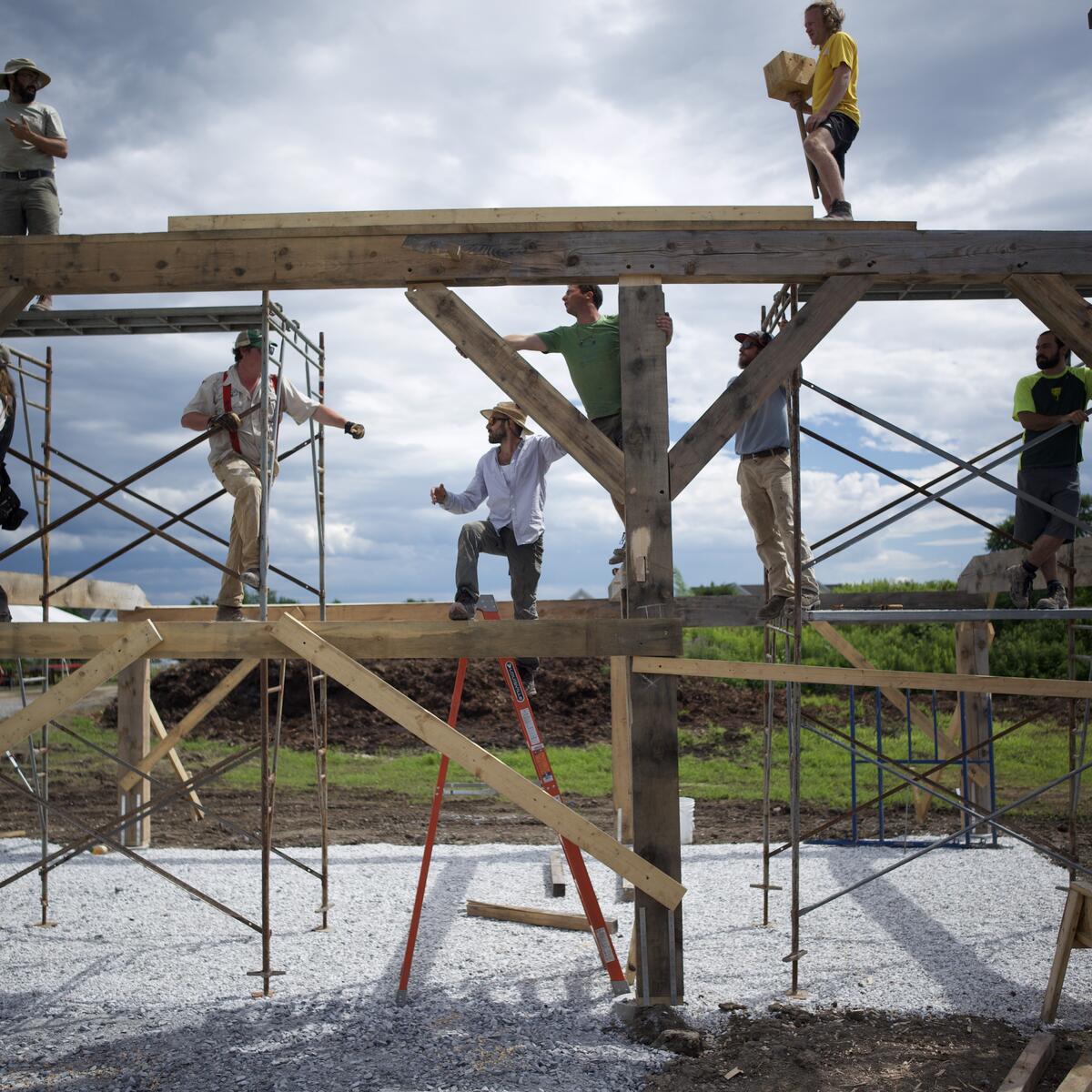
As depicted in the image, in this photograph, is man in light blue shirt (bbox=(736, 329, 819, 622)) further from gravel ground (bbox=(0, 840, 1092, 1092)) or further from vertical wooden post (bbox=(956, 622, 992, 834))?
vertical wooden post (bbox=(956, 622, 992, 834))

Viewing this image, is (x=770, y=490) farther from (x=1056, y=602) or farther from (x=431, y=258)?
(x=431, y=258)

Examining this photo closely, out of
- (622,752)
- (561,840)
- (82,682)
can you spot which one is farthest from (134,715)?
(561,840)

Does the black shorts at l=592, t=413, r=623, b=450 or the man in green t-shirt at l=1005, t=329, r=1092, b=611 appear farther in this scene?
the man in green t-shirt at l=1005, t=329, r=1092, b=611

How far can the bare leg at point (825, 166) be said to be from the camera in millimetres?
6828

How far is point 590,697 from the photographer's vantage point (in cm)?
2067

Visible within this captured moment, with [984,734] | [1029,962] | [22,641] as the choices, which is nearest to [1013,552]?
[984,734]

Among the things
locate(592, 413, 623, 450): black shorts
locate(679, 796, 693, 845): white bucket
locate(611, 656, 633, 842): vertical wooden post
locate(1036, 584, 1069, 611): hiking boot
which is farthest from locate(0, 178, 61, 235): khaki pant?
locate(679, 796, 693, 845): white bucket

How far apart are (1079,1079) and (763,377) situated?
12.9 ft

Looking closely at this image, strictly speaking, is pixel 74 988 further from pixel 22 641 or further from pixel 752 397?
pixel 752 397

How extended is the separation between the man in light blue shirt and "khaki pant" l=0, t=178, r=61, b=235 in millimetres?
5135

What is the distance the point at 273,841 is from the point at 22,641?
6637 millimetres

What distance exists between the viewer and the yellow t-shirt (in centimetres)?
698

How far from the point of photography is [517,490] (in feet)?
24.2

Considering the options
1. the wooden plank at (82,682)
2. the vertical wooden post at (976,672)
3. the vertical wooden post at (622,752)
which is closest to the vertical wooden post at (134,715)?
the vertical wooden post at (622,752)
